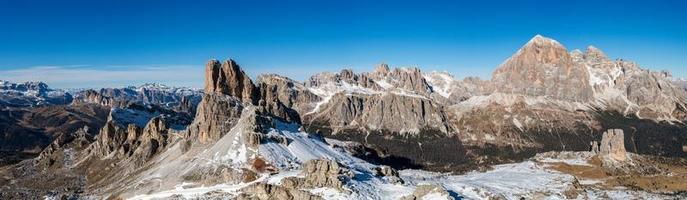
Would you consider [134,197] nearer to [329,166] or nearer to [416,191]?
[329,166]

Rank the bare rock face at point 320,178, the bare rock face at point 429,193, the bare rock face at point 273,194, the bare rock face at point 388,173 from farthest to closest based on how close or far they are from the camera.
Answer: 1. the bare rock face at point 388,173
2. the bare rock face at point 320,178
3. the bare rock face at point 429,193
4. the bare rock face at point 273,194

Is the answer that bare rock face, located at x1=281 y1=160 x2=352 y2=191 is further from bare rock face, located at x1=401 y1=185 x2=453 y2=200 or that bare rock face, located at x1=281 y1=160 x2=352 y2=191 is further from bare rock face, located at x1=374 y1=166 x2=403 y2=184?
bare rock face, located at x1=374 y1=166 x2=403 y2=184

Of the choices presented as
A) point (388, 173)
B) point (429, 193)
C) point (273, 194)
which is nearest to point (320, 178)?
point (273, 194)

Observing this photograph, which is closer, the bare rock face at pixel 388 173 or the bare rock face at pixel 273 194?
the bare rock face at pixel 273 194

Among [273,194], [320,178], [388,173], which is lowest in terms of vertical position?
[273,194]

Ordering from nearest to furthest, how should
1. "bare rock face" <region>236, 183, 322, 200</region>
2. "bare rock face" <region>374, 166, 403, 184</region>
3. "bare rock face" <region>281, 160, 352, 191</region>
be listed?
"bare rock face" <region>236, 183, 322, 200</region>, "bare rock face" <region>281, 160, 352, 191</region>, "bare rock face" <region>374, 166, 403, 184</region>

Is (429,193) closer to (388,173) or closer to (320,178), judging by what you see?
(320,178)

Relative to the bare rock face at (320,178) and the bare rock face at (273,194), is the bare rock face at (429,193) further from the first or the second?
the bare rock face at (273,194)

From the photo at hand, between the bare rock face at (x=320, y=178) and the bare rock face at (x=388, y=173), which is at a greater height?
the bare rock face at (x=320, y=178)

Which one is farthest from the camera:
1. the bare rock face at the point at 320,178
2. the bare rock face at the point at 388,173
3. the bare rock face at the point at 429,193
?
the bare rock face at the point at 388,173

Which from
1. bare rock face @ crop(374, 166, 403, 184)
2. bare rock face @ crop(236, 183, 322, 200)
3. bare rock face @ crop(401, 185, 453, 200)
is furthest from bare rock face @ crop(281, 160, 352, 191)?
bare rock face @ crop(374, 166, 403, 184)

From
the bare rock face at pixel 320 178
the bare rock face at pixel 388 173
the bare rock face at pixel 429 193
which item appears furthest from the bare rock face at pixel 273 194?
the bare rock face at pixel 388 173
